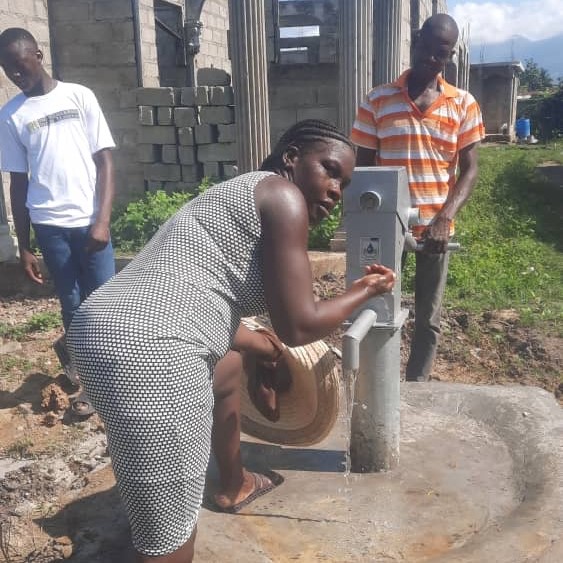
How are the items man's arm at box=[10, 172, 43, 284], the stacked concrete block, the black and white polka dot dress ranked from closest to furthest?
the black and white polka dot dress, man's arm at box=[10, 172, 43, 284], the stacked concrete block

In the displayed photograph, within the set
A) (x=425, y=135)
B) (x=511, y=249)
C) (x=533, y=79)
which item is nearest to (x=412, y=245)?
(x=425, y=135)

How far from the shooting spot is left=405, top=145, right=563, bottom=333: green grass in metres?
4.81

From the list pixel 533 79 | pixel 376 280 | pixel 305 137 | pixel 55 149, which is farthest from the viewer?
pixel 533 79

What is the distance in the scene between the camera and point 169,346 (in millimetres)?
1541

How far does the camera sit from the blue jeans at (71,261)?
10.6 ft

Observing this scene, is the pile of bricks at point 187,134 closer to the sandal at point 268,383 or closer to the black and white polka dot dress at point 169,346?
the sandal at point 268,383

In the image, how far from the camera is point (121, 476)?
1619 mm

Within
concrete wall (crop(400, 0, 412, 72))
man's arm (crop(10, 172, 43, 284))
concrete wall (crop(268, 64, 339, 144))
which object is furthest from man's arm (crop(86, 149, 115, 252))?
concrete wall (crop(400, 0, 412, 72))

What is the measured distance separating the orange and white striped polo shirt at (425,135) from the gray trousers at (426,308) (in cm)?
22

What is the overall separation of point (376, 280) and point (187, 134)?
5493 millimetres

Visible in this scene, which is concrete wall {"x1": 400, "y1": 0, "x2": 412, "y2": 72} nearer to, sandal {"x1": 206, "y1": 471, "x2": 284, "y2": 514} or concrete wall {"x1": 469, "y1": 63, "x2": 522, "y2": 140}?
sandal {"x1": 206, "y1": 471, "x2": 284, "y2": 514}

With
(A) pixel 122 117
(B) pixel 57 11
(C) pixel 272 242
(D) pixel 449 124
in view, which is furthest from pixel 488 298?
(B) pixel 57 11

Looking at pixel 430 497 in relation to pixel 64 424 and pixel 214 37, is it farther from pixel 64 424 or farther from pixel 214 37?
pixel 214 37

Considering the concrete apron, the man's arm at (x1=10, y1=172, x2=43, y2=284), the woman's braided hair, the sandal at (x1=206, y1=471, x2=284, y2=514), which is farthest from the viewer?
the man's arm at (x1=10, y1=172, x2=43, y2=284)
